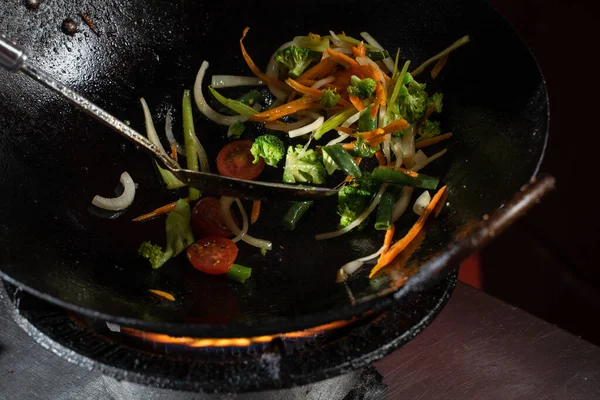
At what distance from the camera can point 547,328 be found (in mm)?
2498

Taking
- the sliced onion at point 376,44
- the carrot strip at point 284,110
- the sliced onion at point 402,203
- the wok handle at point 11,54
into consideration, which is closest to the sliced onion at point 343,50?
the sliced onion at point 376,44

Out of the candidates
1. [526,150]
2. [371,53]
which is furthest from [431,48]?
[526,150]

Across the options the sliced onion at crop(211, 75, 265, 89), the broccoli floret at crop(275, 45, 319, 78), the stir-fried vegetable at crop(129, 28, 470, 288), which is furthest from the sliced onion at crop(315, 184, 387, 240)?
the sliced onion at crop(211, 75, 265, 89)

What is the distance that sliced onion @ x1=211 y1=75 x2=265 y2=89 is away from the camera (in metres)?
2.56

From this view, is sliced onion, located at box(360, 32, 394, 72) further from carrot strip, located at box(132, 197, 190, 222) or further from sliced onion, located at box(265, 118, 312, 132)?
carrot strip, located at box(132, 197, 190, 222)

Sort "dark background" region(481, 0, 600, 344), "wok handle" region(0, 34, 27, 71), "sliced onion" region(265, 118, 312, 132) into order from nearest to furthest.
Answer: "wok handle" region(0, 34, 27, 71)
"sliced onion" region(265, 118, 312, 132)
"dark background" region(481, 0, 600, 344)

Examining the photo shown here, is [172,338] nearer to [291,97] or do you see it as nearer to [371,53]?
[291,97]

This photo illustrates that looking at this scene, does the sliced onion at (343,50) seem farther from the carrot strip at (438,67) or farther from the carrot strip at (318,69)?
the carrot strip at (438,67)

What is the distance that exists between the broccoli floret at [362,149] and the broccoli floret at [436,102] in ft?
0.85

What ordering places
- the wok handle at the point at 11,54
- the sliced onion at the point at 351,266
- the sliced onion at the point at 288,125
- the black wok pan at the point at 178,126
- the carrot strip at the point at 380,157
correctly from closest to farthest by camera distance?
the wok handle at the point at 11,54
the black wok pan at the point at 178,126
the sliced onion at the point at 351,266
the carrot strip at the point at 380,157
the sliced onion at the point at 288,125

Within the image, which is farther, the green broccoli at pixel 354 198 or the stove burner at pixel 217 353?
the green broccoli at pixel 354 198

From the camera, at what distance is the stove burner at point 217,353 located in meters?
1.56

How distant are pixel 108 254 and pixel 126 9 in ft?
3.07

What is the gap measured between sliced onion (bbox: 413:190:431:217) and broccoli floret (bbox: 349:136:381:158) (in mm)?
260
